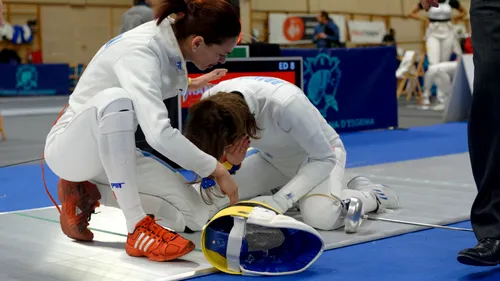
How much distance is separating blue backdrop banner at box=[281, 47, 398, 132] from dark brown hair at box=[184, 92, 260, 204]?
149 inches

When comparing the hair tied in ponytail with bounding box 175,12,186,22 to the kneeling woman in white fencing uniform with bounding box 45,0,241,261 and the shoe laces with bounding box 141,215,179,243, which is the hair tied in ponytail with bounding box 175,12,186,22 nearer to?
the kneeling woman in white fencing uniform with bounding box 45,0,241,261

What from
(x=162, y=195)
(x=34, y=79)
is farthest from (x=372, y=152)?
(x=34, y=79)

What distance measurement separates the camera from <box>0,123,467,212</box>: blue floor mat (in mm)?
3635

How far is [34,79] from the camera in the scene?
13.6 metres

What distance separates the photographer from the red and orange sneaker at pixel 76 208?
2.46m

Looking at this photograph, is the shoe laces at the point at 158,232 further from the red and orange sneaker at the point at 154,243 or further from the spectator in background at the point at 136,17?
the spectator in background at the point at 136,17

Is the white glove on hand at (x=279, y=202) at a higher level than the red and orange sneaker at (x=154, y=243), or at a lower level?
higher

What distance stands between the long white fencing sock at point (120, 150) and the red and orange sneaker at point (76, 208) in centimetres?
31

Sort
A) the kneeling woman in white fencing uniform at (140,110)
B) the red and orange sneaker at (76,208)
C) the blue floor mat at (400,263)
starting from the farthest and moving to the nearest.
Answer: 1. the red and orange sneaker at (76,208)
2. the kneeling woman in white fencing uniform at (140,110)
3. the blue floor mat at (400,263)

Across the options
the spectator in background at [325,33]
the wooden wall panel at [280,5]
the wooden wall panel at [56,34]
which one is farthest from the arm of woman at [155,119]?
the wooden wall panel at [280,5]

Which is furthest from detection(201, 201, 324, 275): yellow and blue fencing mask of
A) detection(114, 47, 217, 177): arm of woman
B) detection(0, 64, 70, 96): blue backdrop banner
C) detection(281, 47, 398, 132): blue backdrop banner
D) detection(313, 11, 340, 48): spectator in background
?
detection(0, 64, 70, 96): blue backdrop banner

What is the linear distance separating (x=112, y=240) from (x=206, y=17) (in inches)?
33.6

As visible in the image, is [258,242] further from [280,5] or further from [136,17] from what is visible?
[280,5]

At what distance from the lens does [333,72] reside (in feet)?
21.3
